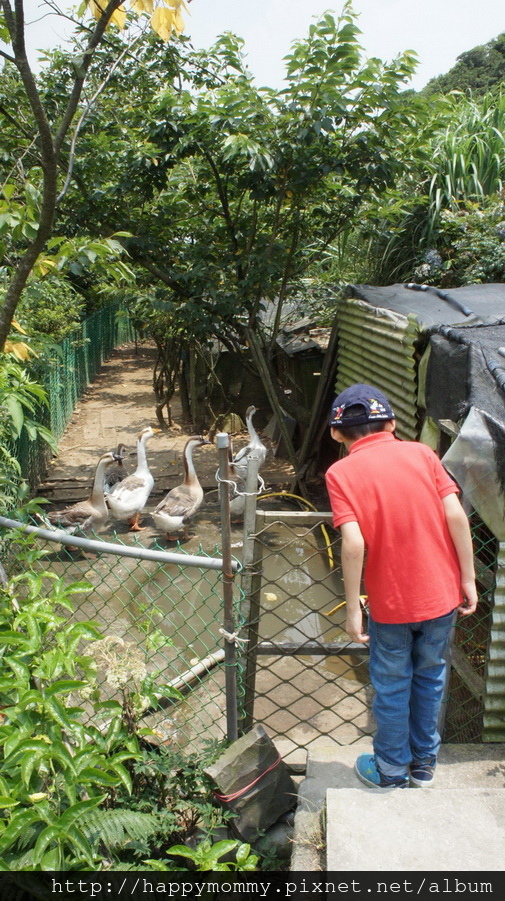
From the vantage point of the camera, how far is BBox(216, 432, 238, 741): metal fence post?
2252 millimetres

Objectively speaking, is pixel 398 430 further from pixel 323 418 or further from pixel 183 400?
pixel 183 400

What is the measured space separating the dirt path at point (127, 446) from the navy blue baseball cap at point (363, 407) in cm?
545

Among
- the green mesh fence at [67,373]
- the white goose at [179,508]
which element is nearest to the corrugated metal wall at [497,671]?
the white goose at [179,508]

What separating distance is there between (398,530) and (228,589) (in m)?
0.63

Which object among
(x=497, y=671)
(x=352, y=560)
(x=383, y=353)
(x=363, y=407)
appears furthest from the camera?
(x=383, y=353)

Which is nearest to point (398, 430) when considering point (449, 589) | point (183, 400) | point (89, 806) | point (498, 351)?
point (498, 351)

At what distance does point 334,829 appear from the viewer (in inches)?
83.2

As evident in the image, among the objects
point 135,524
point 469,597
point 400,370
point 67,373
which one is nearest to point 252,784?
point 469,597

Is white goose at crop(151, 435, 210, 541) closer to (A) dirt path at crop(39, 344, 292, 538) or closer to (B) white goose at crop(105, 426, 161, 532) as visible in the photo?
(B) white goose at crop(105, 426, 161, 532)

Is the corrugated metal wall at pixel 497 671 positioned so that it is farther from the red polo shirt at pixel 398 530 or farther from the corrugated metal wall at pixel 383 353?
the corrugated metal wall at pixel 383 353

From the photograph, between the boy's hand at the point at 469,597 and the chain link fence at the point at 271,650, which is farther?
the chain link fence at the point at 271,650

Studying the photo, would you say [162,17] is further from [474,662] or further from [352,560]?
[474,662]

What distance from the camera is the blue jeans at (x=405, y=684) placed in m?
2.42

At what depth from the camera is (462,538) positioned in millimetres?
2402
